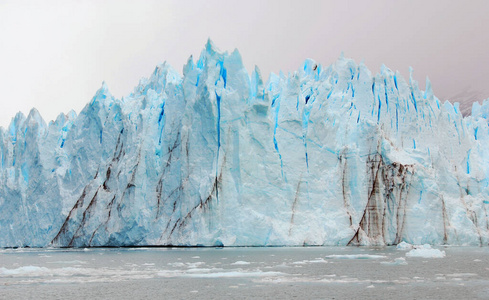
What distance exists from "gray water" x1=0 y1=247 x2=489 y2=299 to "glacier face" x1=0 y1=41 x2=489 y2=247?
5.93 m

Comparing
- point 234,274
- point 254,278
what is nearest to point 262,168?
point 234,274

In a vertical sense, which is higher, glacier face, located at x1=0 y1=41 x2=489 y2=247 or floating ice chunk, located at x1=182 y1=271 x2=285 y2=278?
glacier face, located at x1=0 y1=41 x2=489 y2=247

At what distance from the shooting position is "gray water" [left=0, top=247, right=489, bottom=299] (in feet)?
40.0

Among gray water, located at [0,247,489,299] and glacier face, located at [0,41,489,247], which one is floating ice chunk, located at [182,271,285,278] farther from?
glacier face, located at [0,41,489,247]

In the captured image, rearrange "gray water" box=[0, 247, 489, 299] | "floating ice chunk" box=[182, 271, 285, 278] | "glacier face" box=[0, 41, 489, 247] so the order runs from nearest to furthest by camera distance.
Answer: "gray water" box=[0, 247, 489, 299], "floating ice chunk" box=[182, 271, 285, 278], "glacier face" box=[0, 41, 489, 247]

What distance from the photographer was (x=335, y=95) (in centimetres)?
2936

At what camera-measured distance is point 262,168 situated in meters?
26.8

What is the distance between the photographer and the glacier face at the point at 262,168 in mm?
26438

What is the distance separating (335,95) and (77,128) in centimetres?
1509

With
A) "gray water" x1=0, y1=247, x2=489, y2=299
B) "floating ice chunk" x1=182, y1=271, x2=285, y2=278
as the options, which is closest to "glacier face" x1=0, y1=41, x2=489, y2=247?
"gray water" x1=0, y1=247, x2=489, y2=299

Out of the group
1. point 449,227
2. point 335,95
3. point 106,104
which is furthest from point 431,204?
point 106,104

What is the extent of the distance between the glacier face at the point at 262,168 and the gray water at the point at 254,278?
5935mm

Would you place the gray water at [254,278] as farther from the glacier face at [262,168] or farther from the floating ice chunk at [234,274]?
the glacier face at [262,168]

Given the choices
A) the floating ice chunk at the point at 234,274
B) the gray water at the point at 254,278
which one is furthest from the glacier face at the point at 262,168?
the floating ice chunk at the point at 234,274
